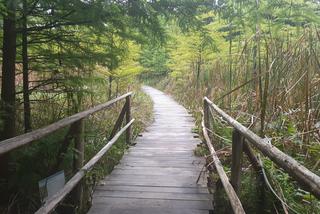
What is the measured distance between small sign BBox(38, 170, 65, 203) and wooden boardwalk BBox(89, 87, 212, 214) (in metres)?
0.74

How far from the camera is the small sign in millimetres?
2791

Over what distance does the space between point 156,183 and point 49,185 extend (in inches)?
73.5

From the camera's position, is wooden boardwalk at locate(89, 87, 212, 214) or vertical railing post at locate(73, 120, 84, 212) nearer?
vertical railing post at locate(73, 120, 84, 212)

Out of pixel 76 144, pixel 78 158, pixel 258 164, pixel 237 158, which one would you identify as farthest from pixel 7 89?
pixel 258 164

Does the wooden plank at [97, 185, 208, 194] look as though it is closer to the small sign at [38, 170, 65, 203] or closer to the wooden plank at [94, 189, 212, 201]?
the wooden plank at [94, 189, 212, 201]

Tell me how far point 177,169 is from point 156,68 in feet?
79.6

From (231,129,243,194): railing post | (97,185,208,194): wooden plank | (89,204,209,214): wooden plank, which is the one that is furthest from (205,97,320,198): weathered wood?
(97,185,208,194): wooden plank

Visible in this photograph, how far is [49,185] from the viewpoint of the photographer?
2.88m

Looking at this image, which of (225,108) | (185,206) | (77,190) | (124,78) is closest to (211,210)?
(185,206)

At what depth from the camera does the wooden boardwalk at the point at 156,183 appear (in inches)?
147

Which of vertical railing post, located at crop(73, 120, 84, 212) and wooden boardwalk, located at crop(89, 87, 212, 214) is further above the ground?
vertical railing post, located at crop(73, 120, 84, 212)

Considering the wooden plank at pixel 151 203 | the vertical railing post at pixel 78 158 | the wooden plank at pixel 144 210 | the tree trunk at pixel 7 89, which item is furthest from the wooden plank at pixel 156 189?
the tree trunk at pixel 7 89

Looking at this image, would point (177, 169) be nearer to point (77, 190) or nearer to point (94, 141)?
point (94, 141)

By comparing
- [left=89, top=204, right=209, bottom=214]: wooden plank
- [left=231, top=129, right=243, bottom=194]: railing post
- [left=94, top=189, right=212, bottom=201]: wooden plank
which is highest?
[left=231, top=129, right=243, bottom=194]: railing post
